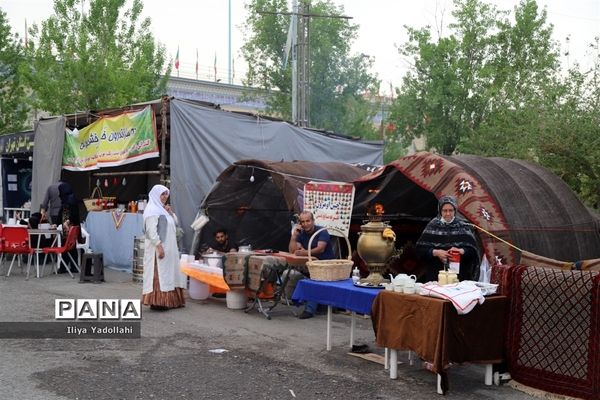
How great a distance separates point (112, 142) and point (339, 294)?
8.30m

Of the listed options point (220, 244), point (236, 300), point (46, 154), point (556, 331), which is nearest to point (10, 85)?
point (46, 154)

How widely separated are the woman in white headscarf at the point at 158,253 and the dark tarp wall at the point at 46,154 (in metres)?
7.11

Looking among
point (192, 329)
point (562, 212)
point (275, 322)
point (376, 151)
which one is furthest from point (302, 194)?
point (376, 151)

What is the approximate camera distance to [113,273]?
12.5 meters

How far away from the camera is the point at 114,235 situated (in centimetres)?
1300

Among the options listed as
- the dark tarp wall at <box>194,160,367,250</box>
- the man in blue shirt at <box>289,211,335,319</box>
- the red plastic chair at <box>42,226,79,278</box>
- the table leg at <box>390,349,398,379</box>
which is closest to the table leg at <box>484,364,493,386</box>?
the table leg at <box>390,349,398,379</box>

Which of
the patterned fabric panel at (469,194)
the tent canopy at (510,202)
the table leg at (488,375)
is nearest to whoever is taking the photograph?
the table leg at (488,375)

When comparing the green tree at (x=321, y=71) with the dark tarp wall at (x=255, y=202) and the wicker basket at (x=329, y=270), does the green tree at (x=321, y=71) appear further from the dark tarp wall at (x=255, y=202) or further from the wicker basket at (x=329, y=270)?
the wicker basket at (x=329, y=270)

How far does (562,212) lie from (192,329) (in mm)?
4781

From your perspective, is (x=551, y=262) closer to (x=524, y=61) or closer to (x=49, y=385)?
(x=49, y=385)

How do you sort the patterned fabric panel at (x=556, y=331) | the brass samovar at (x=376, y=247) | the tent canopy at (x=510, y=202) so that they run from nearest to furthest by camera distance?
the patterned fabric panel at (x=556, y=331) < the brass samovar at (x=376, y=247) < the tent canopy at (x=510, y=202)

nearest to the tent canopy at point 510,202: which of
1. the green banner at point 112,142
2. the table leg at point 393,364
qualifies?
the table leg at point 393,364

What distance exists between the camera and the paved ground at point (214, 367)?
5230 mm

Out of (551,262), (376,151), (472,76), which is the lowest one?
(551,262)
